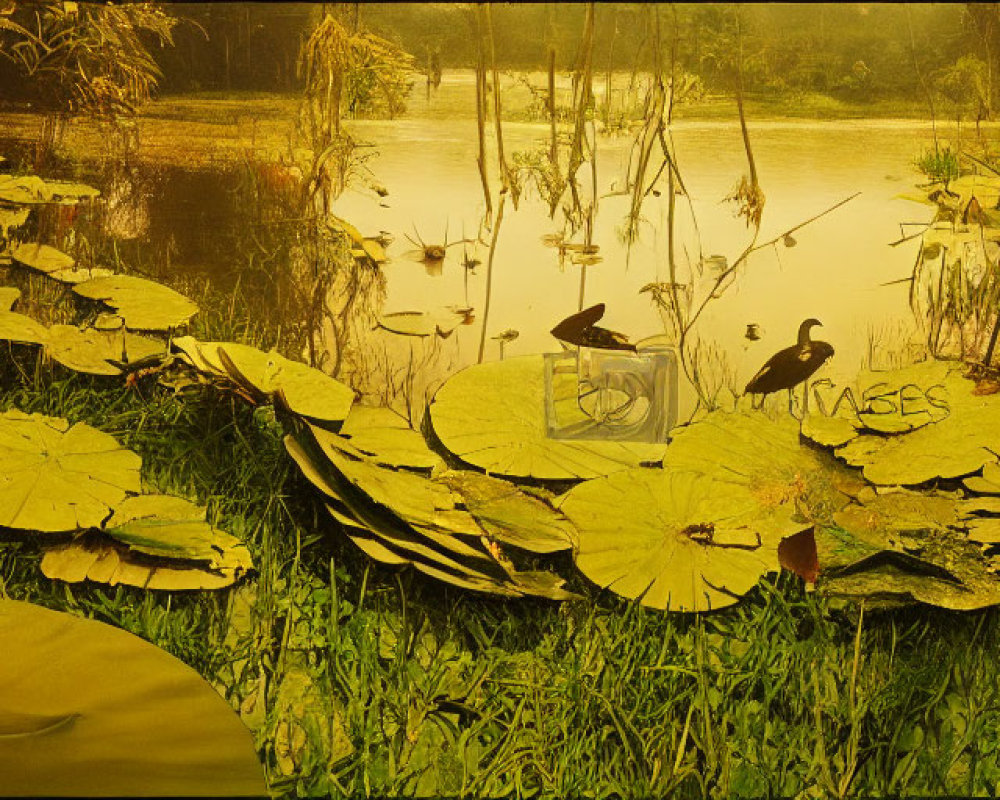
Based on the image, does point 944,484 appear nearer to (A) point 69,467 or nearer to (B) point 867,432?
(B) point 867,432

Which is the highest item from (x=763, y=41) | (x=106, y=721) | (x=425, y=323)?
(x=763, y=41)

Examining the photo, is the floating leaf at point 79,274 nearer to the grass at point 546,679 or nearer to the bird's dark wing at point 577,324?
the grass at point 546,679

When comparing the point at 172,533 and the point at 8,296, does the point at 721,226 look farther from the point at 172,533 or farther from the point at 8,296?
the point at 8,296

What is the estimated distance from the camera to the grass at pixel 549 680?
4.40 ft

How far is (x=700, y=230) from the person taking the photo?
1896mm

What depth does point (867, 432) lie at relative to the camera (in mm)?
1817

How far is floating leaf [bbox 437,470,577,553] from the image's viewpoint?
1.62m

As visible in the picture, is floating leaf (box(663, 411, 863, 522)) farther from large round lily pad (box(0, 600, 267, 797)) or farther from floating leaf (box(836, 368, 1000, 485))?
large round lily pad (box(0, 600, 267, 797))

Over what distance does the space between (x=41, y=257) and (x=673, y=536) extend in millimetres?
1168

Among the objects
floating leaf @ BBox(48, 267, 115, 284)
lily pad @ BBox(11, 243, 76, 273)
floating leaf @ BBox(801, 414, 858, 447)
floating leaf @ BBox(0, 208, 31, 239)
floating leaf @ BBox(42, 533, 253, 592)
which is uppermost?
floating leaf @ BBox(0, 208, 31, 239)

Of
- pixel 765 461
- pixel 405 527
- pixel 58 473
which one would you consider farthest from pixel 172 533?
pixel 765 461

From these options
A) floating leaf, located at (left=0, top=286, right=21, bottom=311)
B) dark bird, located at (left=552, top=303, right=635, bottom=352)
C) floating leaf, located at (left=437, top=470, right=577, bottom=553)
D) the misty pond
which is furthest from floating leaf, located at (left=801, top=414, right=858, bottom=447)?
floating leaf, located at (left=0, top=286, right=21, bottom=311)

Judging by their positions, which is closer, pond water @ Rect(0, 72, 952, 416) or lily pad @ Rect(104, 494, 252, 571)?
lily pad @ Rect(104, 494, 252, 571)

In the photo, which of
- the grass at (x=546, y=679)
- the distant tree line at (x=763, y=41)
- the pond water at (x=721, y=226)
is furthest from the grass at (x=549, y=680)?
the distant tree line at (x=763, y=41)
